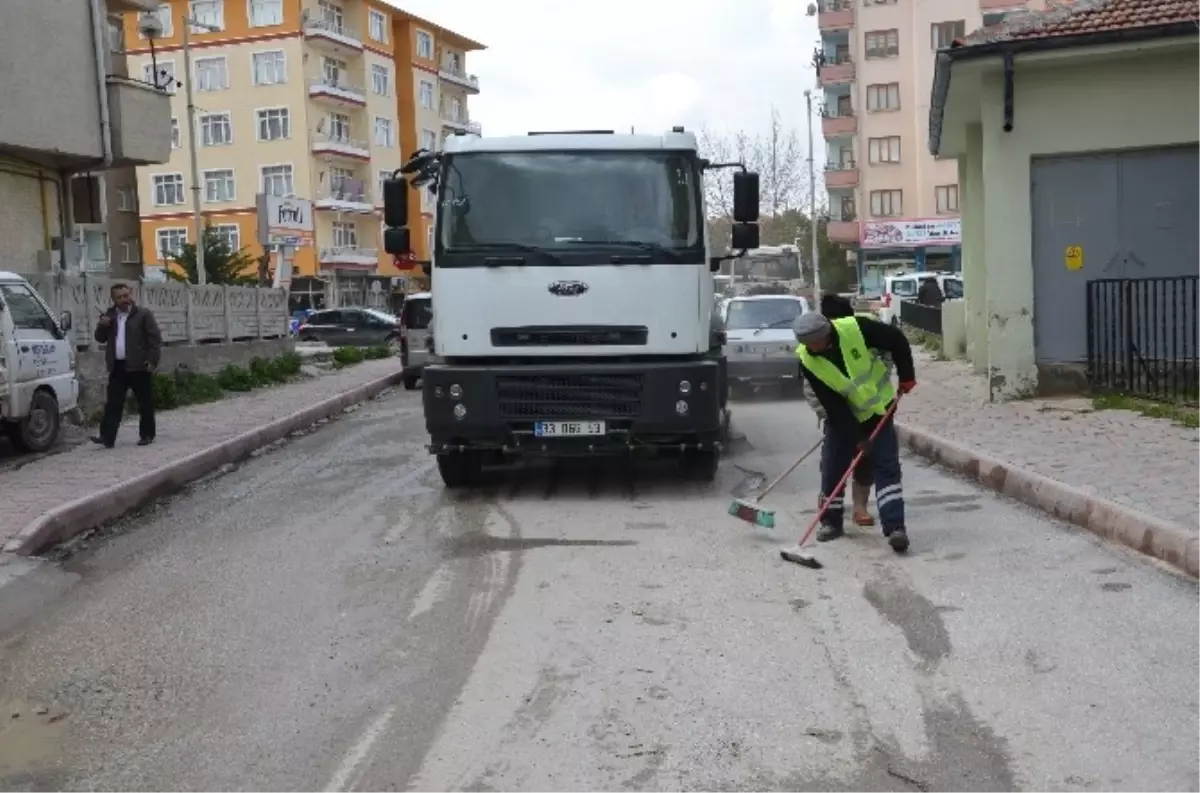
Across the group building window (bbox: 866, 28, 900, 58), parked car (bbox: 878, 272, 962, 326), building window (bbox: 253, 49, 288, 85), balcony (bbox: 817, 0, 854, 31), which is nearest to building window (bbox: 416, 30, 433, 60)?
building window (bbox: 253, 49, 288, 85)

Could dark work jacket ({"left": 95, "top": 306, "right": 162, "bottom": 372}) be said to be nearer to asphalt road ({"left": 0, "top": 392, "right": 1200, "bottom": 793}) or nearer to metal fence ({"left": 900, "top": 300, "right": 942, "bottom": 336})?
asphalt road ({"left": 0, "top": 392, "right": 1200, "bottom": 793})

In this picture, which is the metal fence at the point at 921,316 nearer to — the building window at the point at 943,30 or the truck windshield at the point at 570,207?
the truck windshield at the point at 570,207

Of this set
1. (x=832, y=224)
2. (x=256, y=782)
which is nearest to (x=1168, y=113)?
(x=256, y=782)

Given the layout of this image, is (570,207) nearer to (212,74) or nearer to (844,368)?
(844,368)

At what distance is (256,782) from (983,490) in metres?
7.23

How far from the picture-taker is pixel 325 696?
5.39 meters

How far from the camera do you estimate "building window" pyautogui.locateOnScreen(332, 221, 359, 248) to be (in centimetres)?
6569

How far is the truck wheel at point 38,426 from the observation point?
1313 centimetres

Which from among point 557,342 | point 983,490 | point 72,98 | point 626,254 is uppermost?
point 72,98

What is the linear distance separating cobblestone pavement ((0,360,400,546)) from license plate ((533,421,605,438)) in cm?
379

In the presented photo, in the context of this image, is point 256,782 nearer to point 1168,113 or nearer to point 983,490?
point 983,490

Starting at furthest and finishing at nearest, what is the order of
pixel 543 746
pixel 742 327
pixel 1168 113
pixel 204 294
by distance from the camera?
pixel 204 294 → pixel 742 327 → pixel 1168 113 → pixel 543 746

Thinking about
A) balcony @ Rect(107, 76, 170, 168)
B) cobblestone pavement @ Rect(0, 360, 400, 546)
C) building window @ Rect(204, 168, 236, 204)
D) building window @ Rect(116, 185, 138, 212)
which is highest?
building window @ Rect(204, 168, 236, 204)

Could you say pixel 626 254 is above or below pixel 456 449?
above
